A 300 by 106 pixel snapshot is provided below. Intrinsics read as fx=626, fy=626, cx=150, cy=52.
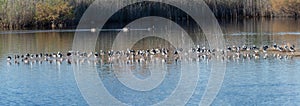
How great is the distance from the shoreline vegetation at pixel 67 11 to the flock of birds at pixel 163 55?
31.3 meters

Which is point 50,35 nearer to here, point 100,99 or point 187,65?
point 187,65

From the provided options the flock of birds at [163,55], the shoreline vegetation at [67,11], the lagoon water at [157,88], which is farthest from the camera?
the shoreline vegetation at [67,11]

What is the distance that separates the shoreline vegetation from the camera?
233 feet

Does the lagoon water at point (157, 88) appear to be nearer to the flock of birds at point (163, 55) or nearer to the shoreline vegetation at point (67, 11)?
the flock of birds at point (163, 55)

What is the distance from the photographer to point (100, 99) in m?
26.1

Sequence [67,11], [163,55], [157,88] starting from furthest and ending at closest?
[67,11] → [163,55] → [157,88]

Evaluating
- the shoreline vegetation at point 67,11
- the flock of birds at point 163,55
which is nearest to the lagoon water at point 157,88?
the flock of birds at point 163,55

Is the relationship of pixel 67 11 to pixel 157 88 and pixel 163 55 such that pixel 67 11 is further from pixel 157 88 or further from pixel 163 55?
pixel 157 88

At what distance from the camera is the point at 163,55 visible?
39000 mm

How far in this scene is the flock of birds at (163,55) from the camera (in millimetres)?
37594

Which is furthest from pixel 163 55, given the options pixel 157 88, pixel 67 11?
pixel 67 11

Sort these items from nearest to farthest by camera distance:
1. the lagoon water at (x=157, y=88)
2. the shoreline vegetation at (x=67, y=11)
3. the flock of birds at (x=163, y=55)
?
1. the lagoon water at (x=157, y=88)
2. the flock of birds at (x=163, y=55)
3. the shoreline vegetation at (x=67, y=11)

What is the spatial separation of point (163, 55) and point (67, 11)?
3816cm

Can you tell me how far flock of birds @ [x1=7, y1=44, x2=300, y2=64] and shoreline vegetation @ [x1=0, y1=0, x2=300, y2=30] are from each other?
103ft
